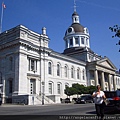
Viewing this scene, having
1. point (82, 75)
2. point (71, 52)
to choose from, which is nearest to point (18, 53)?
point (82, 75)

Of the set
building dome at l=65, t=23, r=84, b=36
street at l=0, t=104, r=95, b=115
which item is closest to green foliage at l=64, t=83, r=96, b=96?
street at l=0, t=104, r=95, b=115

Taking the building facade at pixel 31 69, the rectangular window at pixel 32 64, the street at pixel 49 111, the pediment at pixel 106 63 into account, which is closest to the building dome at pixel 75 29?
the pediment at pixel 106 63

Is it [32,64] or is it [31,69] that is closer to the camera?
[31,69]

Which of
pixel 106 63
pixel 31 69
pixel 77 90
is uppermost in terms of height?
pixel 106 63

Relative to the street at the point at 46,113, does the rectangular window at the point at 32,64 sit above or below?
above

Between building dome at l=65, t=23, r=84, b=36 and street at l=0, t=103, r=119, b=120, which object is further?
building dome at l=65, t=23, r=84, b=36

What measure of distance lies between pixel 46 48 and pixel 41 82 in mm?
7559

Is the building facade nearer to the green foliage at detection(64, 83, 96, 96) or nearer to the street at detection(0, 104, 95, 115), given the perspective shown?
the green foliage at detection(64, 83, 96, 96)

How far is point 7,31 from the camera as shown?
3922 centimetres

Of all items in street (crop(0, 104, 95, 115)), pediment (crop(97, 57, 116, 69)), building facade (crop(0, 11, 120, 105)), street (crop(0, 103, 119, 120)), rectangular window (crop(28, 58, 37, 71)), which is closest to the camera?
street (crop(0, 103, 119, 120))

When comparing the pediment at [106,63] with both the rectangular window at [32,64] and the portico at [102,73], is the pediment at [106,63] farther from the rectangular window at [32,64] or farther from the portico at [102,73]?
the rectangular window at [32,64]

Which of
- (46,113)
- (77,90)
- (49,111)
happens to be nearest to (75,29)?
(77,90)

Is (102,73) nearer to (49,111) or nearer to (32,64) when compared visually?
(32,64)

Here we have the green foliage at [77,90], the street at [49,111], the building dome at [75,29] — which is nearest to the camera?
the street at [49,111]
